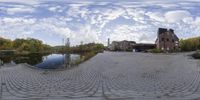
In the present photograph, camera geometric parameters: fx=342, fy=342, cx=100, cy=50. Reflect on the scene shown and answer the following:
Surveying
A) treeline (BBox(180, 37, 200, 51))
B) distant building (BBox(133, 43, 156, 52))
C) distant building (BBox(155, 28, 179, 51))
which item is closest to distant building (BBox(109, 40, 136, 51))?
distant building (BBox(133, 43, 156, 52))

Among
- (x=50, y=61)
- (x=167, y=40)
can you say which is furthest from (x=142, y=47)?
(x=50, y=61)

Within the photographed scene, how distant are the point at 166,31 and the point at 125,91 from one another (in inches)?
1900

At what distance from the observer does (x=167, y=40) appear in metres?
61.8

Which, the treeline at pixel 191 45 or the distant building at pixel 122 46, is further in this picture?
the distant building at pixel 122 46

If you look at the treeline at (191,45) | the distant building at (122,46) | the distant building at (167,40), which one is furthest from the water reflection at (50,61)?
the distant building at (122,46)

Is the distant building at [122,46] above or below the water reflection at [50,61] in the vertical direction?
above

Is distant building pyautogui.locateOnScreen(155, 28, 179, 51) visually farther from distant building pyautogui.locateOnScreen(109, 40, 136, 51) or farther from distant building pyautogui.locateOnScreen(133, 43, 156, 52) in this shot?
distant building pyautogui.locateOnScreen(109, 40, 136, 51)

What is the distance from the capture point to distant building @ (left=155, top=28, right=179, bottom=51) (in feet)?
193

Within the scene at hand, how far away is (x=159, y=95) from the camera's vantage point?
10031 mm

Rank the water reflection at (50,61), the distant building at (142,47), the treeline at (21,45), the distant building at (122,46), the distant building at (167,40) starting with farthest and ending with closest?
the distant building at (122,46) < the treeline at (21,45) < the distant building at (142,47) < the distant building at (167,40) < the water reflection at (50,61)

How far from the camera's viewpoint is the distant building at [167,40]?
5881 centimetres

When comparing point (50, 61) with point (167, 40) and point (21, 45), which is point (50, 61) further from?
point (21, 45)

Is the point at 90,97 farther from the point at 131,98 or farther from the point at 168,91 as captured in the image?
the point at 168,91

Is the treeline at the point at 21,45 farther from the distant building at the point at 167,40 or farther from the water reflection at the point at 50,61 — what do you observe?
the distant building at the point at 167,40
